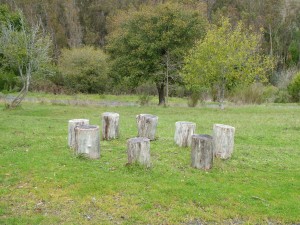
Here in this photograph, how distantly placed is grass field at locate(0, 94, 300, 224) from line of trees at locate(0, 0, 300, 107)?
40.2ft

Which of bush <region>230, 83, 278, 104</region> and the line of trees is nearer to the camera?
the line of trees

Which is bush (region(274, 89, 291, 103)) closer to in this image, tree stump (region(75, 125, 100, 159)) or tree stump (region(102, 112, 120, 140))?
tree stump (region(102, 112, 120, 140))

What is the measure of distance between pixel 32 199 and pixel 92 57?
30.7 meters

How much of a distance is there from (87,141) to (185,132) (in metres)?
2.76

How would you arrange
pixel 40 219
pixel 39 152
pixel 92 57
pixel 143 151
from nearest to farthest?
pixel 40 219
pixel 143 151
pixel 39 152
pixel 92 57

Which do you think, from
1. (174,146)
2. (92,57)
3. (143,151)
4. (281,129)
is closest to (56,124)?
(174,146)

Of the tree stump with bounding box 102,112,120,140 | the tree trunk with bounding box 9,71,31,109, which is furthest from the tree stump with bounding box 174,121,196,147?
the tree trunk with bounding box 9,71,31,109

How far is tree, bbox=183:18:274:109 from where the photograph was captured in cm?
2047

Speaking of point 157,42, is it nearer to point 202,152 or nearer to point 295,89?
point 295,89

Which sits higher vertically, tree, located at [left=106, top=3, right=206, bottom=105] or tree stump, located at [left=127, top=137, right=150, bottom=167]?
tree, located at [left=106, top=3, right=206, bottom=105]

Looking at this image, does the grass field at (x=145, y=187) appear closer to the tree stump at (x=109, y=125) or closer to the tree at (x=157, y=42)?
the tree stump at (x=109, y=125)

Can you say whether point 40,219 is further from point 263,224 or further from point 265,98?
point 265,98

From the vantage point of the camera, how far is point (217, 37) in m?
21.0

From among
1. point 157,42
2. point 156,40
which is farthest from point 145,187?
point 156,40
